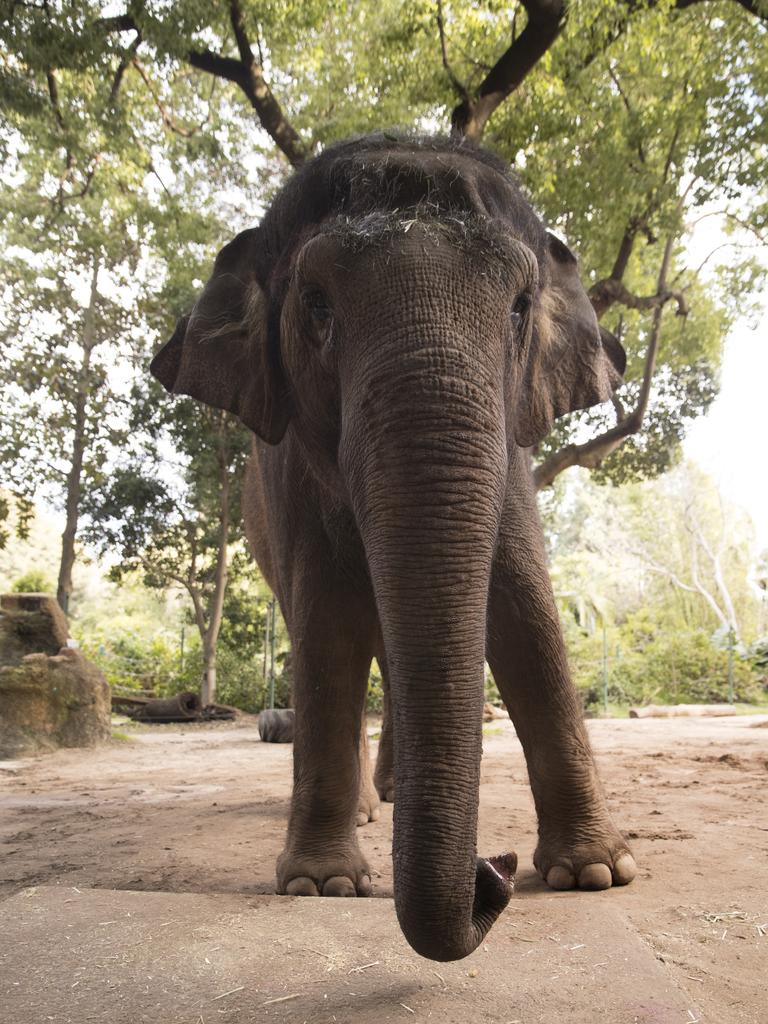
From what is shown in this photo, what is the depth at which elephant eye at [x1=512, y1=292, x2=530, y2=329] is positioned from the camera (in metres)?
3.18

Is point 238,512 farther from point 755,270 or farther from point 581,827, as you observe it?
point 581,827

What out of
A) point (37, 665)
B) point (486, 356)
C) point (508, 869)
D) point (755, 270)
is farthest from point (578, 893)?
point (755, 270)

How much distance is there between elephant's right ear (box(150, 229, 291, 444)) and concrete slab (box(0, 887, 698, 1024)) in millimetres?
1864

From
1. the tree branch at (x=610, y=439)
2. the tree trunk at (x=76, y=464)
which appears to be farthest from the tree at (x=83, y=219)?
the tree branch at (x=610, y=439)

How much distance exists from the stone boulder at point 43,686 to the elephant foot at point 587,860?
952 cm

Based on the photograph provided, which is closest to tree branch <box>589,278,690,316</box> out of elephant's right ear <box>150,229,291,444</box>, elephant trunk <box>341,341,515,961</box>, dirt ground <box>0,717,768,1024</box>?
dirt ground <box>0,717,768,1024</box>

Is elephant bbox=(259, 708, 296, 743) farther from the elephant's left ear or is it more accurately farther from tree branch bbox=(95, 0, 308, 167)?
the elephant's left ear

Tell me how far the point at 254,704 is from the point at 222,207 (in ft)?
38.2

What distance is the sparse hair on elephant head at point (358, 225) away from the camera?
3.20 meters

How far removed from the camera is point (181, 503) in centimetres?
2150

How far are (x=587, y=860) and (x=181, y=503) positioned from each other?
1876cm

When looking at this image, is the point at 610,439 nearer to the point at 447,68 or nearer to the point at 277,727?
the point at 447,68

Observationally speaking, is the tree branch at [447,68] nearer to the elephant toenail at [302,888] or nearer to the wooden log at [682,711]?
the elephant toenail at [302,888]

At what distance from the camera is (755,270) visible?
16828 mm
